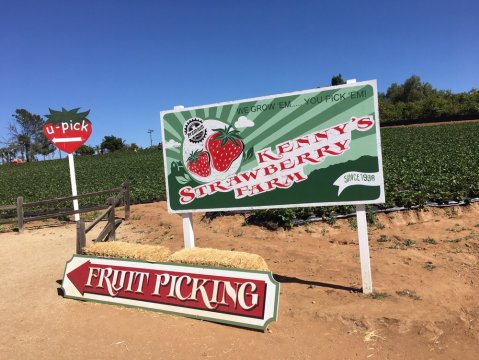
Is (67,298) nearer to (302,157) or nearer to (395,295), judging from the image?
(302,157)

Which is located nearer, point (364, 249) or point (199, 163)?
point (364, 249)

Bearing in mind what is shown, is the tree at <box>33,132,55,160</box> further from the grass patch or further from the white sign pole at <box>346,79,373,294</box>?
the grass patch

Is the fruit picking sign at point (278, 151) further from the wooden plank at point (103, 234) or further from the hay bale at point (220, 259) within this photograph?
the wooden plank at point (103, 234)

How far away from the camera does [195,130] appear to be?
18.9 ft

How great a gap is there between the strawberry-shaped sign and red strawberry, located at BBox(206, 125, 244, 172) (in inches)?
157

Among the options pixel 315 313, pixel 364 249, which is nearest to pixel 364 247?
pixel 364 249

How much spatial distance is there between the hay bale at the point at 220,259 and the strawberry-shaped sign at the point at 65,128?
4.56 meters

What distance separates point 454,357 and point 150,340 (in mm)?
3222

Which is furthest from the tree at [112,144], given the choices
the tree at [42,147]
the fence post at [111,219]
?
the fence post at [111,219]

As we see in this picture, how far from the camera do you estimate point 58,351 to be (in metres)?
4.08

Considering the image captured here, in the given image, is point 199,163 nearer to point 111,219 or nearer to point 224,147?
point 224,147

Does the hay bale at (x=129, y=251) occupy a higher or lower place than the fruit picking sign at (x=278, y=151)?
lower

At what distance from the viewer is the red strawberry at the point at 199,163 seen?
18.7 ft

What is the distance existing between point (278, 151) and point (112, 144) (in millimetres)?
99844
